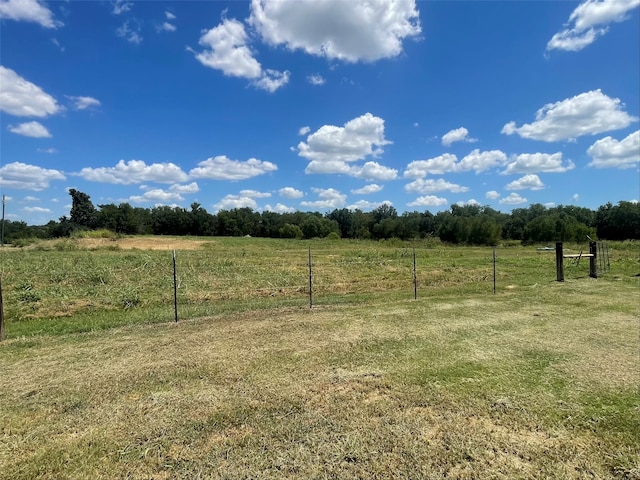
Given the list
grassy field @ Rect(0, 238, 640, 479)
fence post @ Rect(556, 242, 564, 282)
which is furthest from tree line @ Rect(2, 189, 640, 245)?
grassy field @ Rect(0, 238, 640, 479)

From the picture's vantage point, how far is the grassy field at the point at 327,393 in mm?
2684

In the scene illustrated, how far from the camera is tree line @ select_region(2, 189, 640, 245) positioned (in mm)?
64131

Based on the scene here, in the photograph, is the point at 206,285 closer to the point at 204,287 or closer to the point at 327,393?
the point at 204,287

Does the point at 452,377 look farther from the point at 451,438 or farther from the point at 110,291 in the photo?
the point at 110,291

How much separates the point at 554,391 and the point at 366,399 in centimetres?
199

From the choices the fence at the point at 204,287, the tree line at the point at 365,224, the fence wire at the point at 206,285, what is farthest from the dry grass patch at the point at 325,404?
the tree line at the point at 365,224

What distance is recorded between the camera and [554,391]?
12.3 feet

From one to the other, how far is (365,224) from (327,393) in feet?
314

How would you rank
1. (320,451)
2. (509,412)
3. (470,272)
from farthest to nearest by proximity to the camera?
(470,272) → (509,412) → (320,451)

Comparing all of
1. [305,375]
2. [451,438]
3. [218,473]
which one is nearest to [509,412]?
[451,438]

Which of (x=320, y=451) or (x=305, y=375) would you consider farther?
(x=305, y=375)

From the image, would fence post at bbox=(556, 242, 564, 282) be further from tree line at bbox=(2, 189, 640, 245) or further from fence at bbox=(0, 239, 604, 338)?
tree line at bbox=(2, 189, 640, 245)

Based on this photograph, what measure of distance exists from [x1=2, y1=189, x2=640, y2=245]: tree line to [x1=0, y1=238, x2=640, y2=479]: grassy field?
61280mm

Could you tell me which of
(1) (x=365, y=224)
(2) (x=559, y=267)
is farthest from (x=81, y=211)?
(2) (x=559, y=267)
